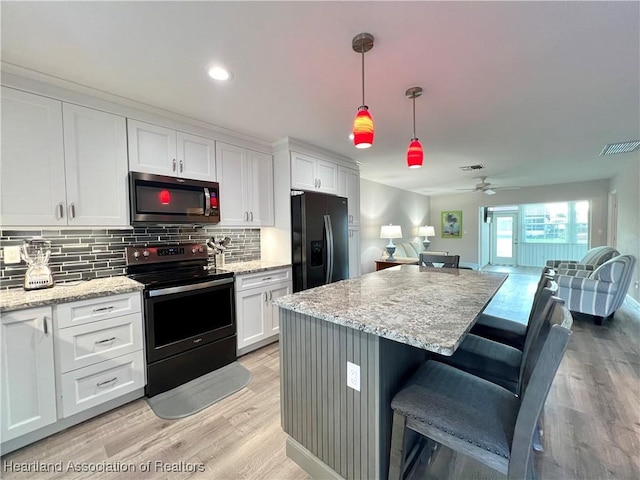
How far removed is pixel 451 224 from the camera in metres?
8.23

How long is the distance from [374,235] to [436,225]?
3.79m

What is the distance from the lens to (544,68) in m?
1.75

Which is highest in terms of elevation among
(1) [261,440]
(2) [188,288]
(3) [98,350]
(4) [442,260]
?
(4) [442,260]

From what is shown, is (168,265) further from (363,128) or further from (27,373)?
(363,128)

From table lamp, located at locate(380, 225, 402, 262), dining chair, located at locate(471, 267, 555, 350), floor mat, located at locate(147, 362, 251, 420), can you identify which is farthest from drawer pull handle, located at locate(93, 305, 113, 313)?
table lamp, located at locate(380, 225, 402, 262)

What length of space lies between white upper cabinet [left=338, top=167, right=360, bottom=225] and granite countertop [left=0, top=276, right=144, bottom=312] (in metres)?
2.70

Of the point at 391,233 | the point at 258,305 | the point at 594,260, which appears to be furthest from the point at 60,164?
the point at 594,260

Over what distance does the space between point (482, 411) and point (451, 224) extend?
8054 mm

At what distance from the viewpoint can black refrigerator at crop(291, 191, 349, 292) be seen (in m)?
3.04

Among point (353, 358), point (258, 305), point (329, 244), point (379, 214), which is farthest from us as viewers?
point (379, 214)

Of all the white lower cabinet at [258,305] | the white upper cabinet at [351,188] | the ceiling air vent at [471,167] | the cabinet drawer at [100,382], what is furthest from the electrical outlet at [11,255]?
the ceiling air vent at [471,167]

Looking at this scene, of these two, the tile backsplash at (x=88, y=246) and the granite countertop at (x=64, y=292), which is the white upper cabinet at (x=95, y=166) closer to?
the tile backsplash at (x=88, y=246)

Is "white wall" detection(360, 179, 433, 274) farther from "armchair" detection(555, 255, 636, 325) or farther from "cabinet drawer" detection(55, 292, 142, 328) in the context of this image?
"cabinet drawer" detection(55, 292, 142, 328)

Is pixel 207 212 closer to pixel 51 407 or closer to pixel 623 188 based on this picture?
pixel 51 407
